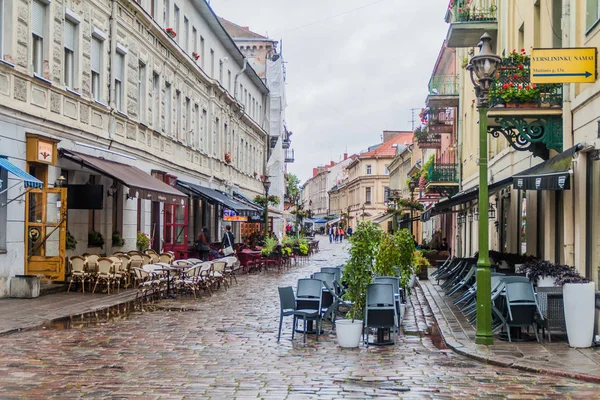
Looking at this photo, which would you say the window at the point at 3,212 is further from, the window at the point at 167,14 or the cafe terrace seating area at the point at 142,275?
the window at the point at 167,14

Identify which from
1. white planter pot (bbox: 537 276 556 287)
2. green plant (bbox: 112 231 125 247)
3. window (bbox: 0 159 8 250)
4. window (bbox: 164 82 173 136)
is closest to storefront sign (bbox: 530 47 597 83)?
white planter pot (bbox: 537 276 556 287)

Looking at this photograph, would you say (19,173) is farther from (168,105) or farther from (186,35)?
(186,35)

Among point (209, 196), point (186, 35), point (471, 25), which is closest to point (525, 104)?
point (471, 25)

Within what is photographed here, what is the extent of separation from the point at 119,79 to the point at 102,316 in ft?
36.0

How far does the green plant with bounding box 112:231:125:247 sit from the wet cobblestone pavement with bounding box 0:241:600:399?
9093mm

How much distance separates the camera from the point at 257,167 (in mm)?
54688

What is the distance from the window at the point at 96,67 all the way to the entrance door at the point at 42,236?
4603 mm

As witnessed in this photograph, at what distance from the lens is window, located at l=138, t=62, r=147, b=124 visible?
82.1 ft

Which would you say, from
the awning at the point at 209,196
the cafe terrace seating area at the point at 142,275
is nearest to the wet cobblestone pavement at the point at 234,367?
the cafe terrace seating area at the point at 142,275

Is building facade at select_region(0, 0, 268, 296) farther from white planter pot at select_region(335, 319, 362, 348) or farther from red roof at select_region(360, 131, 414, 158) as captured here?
red roof at select_region(360, 131, 414, 158)

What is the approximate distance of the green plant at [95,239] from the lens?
2083 centimetres

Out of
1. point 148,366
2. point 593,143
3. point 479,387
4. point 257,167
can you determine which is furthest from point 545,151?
point 257,167

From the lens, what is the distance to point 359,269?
11391 millimetres

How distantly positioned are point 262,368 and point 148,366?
1426 mm
